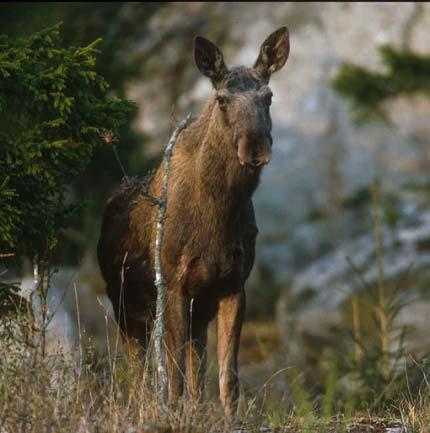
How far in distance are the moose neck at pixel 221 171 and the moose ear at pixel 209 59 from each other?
0.24 m

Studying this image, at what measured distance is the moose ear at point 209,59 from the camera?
29.3 feet

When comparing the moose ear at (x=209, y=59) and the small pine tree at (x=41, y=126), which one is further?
the moose ear at (x=209, y=59)

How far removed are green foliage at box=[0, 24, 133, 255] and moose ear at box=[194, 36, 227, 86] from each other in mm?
711

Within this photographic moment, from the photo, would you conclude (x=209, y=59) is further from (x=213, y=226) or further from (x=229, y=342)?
(x=229, y=342)

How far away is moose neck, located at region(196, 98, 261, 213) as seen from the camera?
28.6 feet

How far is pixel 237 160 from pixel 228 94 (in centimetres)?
53

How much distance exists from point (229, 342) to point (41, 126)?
91.8 inches

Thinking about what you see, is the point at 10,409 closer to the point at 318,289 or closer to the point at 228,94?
the point at 228,94

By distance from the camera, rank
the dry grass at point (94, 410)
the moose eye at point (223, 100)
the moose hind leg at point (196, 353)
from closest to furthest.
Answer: the dry grass at point (94, 410), the moose eye at point (223, 100), the moose hind leg at point (196, 353)

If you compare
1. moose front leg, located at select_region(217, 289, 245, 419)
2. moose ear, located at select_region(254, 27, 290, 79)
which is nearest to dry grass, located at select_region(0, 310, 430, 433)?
moose front leg, located at select_region(217, 289, 245, 419)

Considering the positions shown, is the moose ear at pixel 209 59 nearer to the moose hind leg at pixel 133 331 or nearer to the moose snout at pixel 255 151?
the moose snout at pixel 255 151

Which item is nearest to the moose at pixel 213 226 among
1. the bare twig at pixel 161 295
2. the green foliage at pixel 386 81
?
the bare twig at pixel 161 295

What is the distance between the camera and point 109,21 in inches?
851

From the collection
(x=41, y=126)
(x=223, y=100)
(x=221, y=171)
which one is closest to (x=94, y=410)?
(x=221, y=171)
